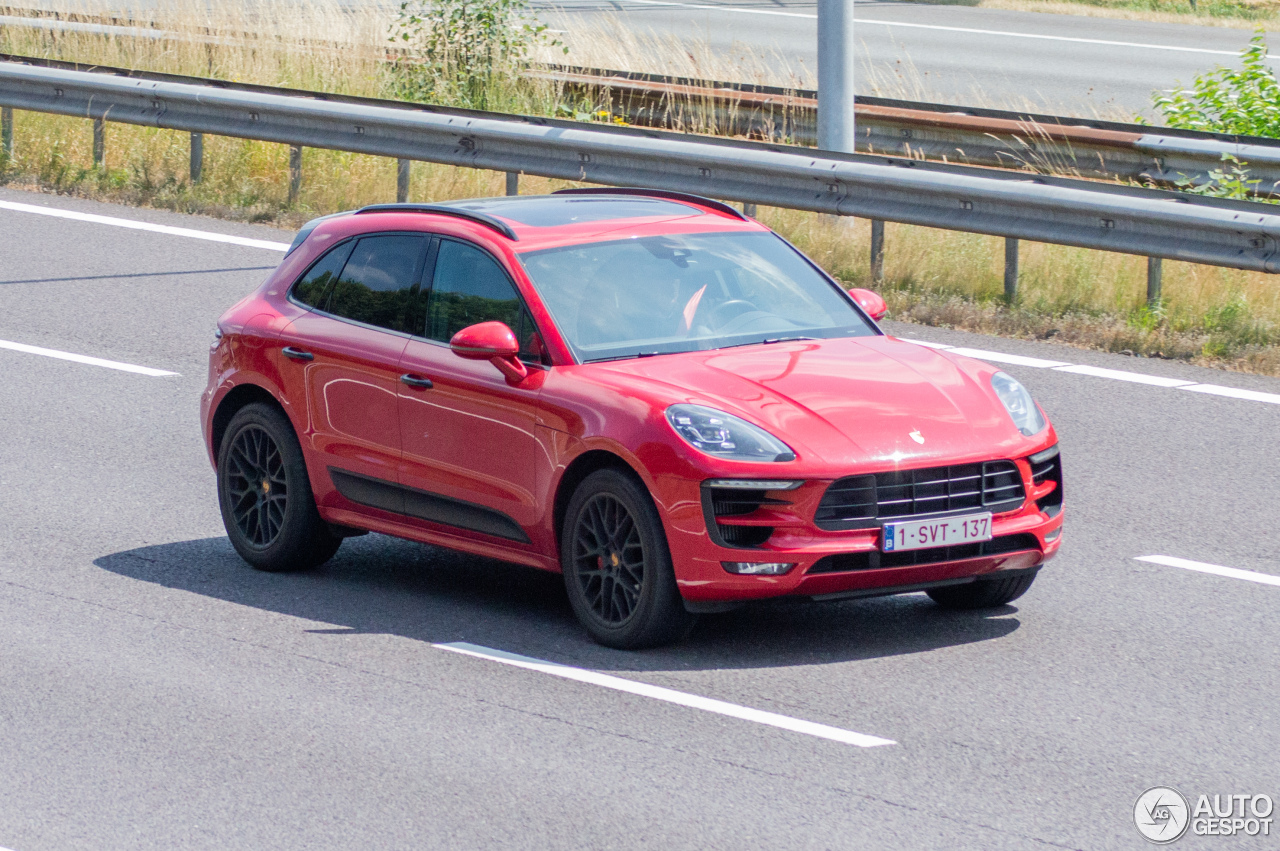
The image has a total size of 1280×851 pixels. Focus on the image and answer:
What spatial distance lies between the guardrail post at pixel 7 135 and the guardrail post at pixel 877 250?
864 centimetres

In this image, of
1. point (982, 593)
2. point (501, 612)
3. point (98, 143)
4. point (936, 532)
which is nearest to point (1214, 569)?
point (982, 593)

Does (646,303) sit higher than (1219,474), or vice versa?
(646,303)

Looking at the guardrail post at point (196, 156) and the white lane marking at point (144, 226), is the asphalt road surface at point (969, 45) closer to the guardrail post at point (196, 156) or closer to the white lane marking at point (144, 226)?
the guardrail post at point (196, 156)

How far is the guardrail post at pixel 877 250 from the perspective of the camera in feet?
44.3

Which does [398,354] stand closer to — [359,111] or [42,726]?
[42,726]

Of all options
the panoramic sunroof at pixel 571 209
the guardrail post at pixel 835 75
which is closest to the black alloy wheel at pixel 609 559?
the panoramic sunroof at pixel 571 209

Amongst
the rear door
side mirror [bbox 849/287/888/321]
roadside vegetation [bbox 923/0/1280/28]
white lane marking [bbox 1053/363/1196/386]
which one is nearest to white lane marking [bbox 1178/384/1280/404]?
white lane marking [bbox 1053/363/1196/386]

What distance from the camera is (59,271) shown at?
46.8 ft

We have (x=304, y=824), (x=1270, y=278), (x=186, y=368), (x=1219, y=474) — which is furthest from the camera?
(x=1270, y=278)

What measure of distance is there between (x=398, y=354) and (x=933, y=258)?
6.69 meters

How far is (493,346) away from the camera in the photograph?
7188 millimetres

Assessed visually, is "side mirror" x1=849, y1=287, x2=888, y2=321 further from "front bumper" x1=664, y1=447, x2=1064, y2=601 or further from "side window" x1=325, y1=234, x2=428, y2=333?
"side window" x1=325, y1=234, x2=428, y2=333

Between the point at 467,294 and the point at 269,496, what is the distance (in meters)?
1.33

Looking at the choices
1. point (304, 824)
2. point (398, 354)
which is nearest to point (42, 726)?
point (304, 824)
